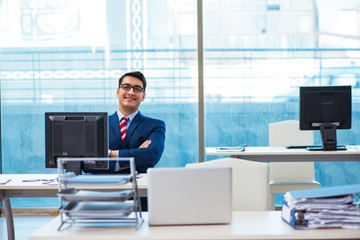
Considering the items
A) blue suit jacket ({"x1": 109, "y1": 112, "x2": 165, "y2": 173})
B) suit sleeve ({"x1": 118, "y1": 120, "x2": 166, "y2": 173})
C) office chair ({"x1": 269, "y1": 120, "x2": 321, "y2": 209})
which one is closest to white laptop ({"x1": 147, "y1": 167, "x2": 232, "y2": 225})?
suit sleeve ({"x1": 118, "y1": 120, "x2": 166, "y2": 173})

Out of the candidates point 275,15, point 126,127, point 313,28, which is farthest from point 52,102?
point 313,28

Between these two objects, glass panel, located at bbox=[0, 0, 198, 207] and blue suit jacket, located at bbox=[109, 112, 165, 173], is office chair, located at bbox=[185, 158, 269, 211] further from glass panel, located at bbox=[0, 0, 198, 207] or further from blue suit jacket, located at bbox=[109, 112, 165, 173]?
glass panel, located at bbox=[0, 0, 198, 207]

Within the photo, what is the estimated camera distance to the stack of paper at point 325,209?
2100 mm

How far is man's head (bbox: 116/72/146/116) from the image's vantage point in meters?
3.88

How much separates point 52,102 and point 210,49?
1845 millimetres

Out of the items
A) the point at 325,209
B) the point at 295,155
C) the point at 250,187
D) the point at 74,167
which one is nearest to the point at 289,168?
the point at 295,155

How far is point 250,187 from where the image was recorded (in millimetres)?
2912

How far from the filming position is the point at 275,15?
5391 millimetres

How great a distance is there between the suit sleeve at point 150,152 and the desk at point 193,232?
59.4 inches

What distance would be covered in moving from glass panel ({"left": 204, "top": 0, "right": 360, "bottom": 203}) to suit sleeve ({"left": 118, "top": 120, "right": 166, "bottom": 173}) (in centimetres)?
165

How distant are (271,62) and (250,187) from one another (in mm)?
2775

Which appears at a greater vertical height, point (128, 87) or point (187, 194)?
point (128, 87)

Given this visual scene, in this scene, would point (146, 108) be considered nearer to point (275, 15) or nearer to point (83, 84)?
point (83, 84)

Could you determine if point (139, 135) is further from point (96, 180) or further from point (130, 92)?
point (96, 180)
